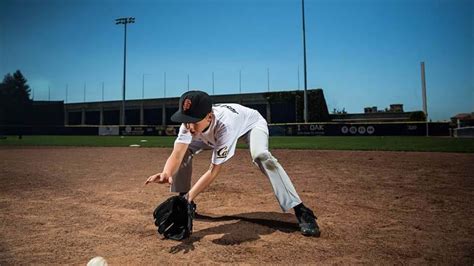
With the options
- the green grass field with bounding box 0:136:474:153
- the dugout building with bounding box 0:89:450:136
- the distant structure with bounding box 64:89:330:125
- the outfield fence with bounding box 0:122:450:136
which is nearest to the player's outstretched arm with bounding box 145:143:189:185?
the green grass field with bounding box 0:136:474:153

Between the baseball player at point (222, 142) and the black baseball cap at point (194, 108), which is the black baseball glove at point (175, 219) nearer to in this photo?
the baseball player at point (222, 142)

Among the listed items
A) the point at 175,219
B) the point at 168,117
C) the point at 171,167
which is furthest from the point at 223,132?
the point at 168,117

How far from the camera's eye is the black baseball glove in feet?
8.52

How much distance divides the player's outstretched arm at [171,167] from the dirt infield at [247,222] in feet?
1.74

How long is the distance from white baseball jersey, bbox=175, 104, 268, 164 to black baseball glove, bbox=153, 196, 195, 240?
0.45 metres

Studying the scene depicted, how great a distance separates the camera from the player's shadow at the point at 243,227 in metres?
2.54

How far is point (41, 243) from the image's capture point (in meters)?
2.49

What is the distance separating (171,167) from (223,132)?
0.54 metres

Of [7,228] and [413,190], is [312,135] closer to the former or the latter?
[413,190]

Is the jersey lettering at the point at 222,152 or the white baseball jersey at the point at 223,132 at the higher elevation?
the white baseball jersey at the point at 223,132

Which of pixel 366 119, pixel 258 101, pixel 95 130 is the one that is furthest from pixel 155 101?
pixel 366 119

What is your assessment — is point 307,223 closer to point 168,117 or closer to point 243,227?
point 243,227

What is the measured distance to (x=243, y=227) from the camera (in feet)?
9.58

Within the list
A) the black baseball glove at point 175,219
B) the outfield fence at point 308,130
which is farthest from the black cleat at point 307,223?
the outfield fence at point 308,130
